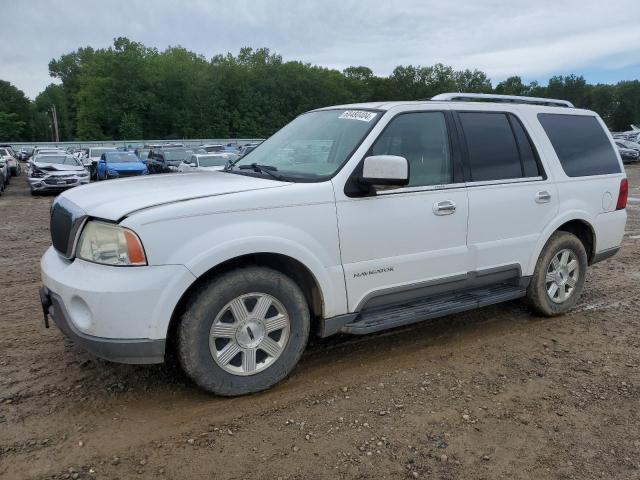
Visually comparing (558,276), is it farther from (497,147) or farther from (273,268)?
(273,268)

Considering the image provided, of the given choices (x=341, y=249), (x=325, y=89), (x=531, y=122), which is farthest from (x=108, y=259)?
(x=325, y=89)

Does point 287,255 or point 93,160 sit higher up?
point 93,160

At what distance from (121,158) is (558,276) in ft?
68.6

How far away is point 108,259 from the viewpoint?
3.07 m

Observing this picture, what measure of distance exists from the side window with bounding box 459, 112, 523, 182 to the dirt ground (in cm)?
143

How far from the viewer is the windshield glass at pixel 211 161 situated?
63.2 feet

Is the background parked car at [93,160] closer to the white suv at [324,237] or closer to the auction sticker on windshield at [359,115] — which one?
the auction sticker on windshield at [359,115]

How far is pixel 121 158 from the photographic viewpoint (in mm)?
22562

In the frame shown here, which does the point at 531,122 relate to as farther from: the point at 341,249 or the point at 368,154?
the point at 341,249

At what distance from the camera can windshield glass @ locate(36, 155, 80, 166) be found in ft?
64.0

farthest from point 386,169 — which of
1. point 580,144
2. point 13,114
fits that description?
point 13,114

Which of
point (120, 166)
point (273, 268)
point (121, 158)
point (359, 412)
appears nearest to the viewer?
point (359, 412)

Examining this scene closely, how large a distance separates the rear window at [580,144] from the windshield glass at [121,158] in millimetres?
19891

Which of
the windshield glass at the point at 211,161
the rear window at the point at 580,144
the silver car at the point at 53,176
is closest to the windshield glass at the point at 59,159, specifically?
the silver car at the point at 53,176
